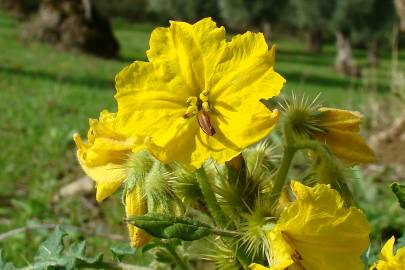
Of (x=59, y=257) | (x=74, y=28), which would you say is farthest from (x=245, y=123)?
(x=74, y=28)

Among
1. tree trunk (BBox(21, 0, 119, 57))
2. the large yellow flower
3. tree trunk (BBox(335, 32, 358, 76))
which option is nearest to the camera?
the large yellow flower

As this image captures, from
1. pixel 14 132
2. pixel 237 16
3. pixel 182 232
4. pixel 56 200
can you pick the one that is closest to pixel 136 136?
pixel 182 232

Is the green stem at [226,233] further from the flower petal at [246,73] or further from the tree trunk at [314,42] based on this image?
the tree trunk at [314,42]

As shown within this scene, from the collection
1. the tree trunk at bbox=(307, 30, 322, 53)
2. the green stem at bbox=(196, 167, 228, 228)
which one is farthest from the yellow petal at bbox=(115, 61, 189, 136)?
the tree trunk at bbox=(307, 30, 322, 53)

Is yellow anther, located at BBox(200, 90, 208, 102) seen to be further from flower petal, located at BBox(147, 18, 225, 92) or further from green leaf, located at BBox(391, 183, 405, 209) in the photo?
green leaf, located at BBox(391, 183, 405, 209)

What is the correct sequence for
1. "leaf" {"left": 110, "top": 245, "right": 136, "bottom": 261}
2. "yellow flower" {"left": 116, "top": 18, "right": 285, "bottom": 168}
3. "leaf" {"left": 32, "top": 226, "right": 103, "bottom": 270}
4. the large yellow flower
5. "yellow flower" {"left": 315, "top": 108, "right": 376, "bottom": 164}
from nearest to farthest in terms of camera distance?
1. the large yellow flower
2. "yellow flower" {"left": 116, "top": 18, "right": 285, "bottom": 168}
3. "yellow flower" {"left": 315, "top": 108, "right": 376, "bottom": 164}
4. "leaf" {"left": 32, "top": 226, "right": 103, "bottom": 270}
5. "leaf" {"left": 110, "top": 245, "right": 136, "bottom": 261}

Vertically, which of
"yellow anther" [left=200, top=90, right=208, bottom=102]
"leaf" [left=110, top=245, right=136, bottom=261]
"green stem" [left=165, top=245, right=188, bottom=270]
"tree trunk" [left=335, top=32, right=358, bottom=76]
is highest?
"yellow anther" [left=200, top=90, right=208, bottom=102]
